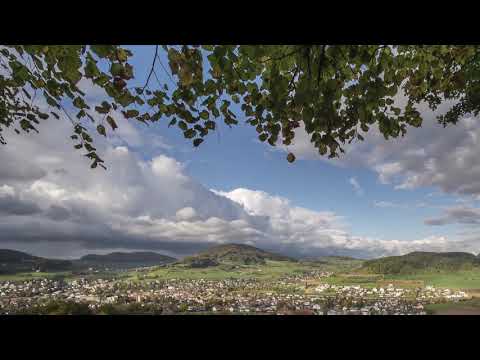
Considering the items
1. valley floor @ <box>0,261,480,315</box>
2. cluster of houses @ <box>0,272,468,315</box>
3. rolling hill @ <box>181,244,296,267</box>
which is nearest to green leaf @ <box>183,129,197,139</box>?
cluster of houses @ <box>0,272,468,315</box>

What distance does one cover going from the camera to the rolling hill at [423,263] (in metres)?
83.6

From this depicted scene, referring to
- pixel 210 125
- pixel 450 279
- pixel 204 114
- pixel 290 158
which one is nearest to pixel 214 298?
pixel 450 279

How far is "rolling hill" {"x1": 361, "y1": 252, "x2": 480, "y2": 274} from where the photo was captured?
83625 millimetres

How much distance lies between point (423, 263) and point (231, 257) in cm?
9003

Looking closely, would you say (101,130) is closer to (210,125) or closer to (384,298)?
(210,125)

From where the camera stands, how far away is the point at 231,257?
524 ft

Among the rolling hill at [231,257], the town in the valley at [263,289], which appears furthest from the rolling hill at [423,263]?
the rolling hill at [231,257]

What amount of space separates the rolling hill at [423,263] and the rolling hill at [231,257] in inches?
2735

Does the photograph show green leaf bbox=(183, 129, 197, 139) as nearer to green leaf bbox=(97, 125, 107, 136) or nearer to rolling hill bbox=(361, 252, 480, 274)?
green leaf bbox=(97, 125, 107, 136)

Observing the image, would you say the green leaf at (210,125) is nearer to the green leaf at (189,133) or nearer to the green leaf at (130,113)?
the green leaf at (189,133)

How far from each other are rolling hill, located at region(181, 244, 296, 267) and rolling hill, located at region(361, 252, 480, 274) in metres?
69.5
